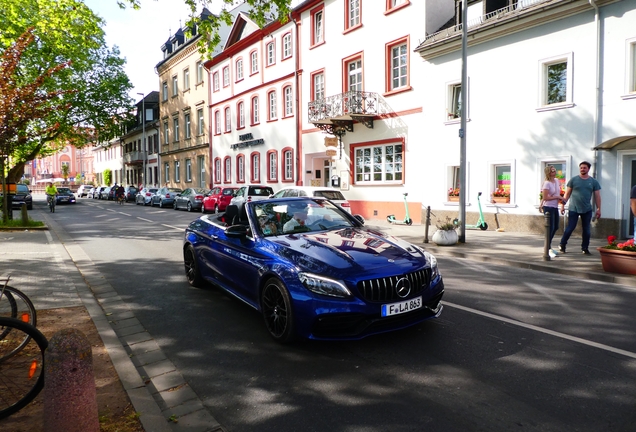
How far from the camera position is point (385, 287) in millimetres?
4477

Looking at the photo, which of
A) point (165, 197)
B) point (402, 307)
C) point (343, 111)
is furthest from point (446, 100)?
point (165, 197)

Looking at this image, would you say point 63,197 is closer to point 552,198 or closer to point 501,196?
point 501,196

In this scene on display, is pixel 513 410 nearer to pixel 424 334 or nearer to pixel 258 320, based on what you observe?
pixel 424 334

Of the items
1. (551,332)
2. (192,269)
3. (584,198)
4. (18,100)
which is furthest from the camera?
(18,100)

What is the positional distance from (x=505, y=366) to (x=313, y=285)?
1.79 m

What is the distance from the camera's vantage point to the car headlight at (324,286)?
437cm

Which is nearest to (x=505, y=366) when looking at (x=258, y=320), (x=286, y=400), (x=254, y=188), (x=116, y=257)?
(x=286, y=400)

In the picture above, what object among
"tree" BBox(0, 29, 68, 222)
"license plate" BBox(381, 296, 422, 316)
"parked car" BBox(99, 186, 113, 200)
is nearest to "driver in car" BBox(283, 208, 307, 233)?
"license plate" BBox(381, 296, 422, 316)

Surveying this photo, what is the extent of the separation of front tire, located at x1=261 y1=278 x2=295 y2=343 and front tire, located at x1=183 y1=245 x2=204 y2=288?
2552 millimetres

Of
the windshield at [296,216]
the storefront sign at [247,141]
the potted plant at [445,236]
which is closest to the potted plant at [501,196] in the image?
the potted plant at [445,236]

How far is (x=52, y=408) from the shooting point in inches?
108

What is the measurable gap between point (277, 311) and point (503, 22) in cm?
1431

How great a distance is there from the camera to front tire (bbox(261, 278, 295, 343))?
466 cm

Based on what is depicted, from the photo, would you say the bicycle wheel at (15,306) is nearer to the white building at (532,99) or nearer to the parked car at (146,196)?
the white building at (532,99)
